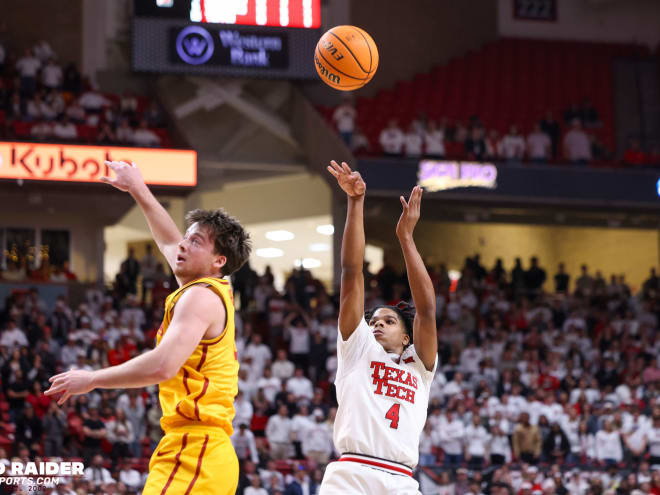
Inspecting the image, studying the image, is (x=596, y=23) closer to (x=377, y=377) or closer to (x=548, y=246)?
(x=548, y=246)

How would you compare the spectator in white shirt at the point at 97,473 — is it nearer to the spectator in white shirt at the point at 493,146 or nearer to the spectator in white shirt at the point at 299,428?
the spectator in white shirt at the point at 299,428

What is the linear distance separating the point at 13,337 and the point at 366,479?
12118 millimetres

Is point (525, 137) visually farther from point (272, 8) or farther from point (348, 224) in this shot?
point (348, 224)

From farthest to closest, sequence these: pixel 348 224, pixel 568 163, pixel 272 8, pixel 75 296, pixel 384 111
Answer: pixel 384 111 → pixel 568 163 → pixel 75 296 → pixel 272 8 → pixel 348 224

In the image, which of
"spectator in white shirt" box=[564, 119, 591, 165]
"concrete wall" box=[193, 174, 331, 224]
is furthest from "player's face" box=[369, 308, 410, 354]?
"concrete wall" box=[193, 174, 331, 224]

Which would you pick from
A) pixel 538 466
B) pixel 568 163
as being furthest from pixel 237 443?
pixel 568 163

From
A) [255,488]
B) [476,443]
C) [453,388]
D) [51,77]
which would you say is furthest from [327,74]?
[51,77]

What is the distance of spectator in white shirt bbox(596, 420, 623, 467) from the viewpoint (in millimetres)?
15414

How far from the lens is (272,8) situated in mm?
19656

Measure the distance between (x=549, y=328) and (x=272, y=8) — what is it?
27.1 ft

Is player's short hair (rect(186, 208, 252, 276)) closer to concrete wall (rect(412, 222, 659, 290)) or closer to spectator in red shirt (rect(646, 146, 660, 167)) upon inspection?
spectator in red shirt (rect(646, 146, 660, 167))

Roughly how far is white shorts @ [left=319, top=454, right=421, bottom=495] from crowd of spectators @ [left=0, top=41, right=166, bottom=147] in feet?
50.3

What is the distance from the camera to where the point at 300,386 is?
16.1 m

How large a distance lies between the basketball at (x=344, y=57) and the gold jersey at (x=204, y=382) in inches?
173
